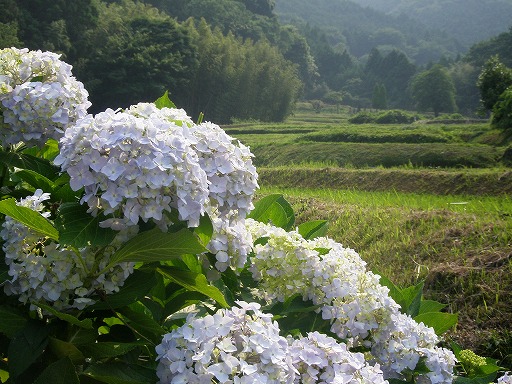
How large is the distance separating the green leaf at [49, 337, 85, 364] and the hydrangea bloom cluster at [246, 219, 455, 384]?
49cm

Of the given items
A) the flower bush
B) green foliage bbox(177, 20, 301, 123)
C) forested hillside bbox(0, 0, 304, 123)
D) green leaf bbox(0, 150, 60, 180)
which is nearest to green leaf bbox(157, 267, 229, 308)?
the flower bush

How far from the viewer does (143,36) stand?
120ft

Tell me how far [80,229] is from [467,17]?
6178 inches

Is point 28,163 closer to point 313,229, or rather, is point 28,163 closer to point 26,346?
point 26,346

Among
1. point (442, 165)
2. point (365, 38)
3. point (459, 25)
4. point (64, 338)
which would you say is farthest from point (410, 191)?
point (459, 25)

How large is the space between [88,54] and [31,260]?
34.8 metres

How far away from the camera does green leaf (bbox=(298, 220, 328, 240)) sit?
1.91 meters

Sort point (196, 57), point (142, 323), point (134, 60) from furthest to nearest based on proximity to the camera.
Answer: point (196, 57), point (134, 60), point (142, 323)

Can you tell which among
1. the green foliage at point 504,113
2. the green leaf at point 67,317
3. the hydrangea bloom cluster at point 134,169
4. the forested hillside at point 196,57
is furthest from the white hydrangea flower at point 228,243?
the forested hillside at point 196,57

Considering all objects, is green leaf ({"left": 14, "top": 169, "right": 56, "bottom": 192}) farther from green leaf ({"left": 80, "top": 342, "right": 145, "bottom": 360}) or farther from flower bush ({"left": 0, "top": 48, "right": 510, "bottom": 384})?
green leaf ({"left": 80, "top": 342, "right": 145, "bottom": 360})

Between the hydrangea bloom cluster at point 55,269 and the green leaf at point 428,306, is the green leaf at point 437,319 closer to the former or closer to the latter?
the green leaf at point 428,306

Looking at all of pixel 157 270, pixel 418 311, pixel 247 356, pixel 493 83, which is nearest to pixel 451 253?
pixel 418 311

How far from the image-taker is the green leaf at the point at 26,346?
1.22 metres

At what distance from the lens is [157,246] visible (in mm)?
1168
